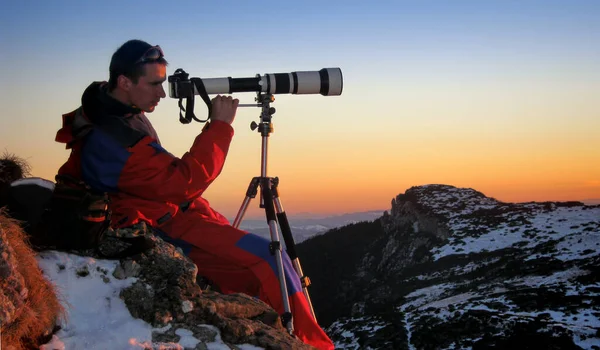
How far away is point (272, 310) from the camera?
5188 millimetres

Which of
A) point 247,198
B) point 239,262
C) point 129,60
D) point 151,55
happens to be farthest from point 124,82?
point 247,198

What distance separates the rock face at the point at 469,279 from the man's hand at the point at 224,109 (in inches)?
321

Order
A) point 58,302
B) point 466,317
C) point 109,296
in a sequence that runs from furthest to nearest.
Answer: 1. point 466,317
2. point 109,296
3. point 58,302

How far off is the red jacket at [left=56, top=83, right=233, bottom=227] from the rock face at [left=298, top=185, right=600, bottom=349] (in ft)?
27.1

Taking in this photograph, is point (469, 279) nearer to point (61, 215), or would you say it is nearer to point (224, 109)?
point (224, 109)

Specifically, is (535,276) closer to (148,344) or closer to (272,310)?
(272,310)

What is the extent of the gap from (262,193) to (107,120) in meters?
2.19

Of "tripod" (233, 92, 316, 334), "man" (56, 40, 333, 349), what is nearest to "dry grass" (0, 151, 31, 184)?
"man" (56, 40, 333, 349)

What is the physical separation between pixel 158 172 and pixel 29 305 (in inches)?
66.8

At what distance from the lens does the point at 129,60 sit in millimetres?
5168

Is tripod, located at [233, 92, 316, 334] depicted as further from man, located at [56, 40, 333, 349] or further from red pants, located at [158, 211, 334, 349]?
man, located at [56, 40, 333, 349]

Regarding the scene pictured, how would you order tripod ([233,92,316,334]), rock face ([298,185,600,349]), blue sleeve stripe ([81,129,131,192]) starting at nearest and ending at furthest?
blue sleeve stripe ([81,129,131,192])
tripod ([233,92,316,334])
rock face ([298,185,600,349])

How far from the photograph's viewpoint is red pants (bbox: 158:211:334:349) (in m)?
5.43

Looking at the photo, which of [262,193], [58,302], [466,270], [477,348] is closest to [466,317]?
[477,348]
